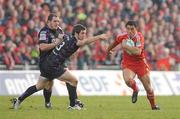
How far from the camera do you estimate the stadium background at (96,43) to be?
1037 inches

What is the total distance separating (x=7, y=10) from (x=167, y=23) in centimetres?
842

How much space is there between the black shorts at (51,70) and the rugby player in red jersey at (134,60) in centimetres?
173

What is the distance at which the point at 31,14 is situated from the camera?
2833 cm

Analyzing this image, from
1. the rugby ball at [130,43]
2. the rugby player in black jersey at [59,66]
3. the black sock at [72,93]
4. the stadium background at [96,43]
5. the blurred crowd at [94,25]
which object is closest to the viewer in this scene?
the rugby player in black jersey at [59,66]

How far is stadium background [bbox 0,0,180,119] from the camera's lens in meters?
26.3

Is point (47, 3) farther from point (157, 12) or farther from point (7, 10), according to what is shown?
point (157, 12)

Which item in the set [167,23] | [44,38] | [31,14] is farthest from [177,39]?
[44,38]

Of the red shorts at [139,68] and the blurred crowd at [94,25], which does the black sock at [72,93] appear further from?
the blurred crowd at [94,25]

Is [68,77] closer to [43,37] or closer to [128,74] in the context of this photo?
[43,37]

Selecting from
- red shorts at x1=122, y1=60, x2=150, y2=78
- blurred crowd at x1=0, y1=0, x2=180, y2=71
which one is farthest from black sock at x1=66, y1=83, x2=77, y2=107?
blurred crowd at x1=0, y1=0, x2=180, y2=71

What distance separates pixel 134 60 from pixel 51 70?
2279 mm

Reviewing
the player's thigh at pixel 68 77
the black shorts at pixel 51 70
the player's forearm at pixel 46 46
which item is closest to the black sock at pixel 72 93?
the player's thigh at pixel 68 77

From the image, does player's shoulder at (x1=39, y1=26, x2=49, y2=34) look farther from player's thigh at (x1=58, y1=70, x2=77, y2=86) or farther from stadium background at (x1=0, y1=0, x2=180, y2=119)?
stadium background at (x1=0, y1=0, x2=180, y2=119)

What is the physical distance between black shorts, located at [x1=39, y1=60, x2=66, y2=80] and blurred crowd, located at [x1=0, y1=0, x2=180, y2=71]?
31.6 ft
